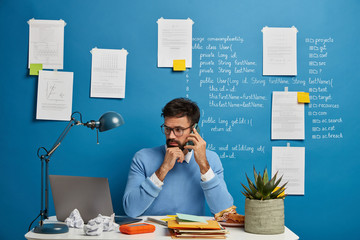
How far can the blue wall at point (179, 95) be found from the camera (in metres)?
2.85

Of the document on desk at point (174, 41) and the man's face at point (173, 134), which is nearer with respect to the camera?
the man's face at point (173, 134)

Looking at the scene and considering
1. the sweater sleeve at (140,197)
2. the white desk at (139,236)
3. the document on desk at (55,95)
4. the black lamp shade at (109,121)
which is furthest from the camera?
the document on desk at (55,95)

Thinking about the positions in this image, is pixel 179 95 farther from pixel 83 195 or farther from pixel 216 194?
pixel 83 195

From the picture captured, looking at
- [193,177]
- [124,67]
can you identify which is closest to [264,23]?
[124,67]

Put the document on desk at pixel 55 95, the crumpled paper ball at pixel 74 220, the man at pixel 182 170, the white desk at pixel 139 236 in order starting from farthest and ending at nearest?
the document on desk at pixel 55 95, the man at pixel 182 170, the crumpled paper ball at pixel 74 220, the white desk at pixel 139 236

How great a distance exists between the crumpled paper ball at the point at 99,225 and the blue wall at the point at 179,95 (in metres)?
1.09

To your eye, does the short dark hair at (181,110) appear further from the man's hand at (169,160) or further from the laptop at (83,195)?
the laptop at (83,195)

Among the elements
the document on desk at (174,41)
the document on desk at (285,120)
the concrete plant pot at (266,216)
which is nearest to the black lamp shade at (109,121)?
the concrete plant pot at (266,216)

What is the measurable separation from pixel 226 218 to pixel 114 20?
171 centimetres

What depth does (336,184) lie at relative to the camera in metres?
2.91

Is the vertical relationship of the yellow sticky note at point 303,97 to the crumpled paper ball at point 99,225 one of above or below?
above

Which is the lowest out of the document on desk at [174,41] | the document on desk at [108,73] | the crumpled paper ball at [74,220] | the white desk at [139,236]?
the white desk at [139,236]

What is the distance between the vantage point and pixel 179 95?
2.89 metres

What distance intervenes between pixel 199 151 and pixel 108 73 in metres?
0.99
